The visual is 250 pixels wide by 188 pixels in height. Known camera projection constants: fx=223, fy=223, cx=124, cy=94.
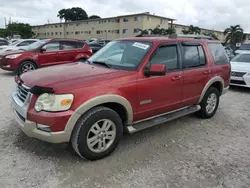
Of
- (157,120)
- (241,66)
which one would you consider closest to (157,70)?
(157,120)

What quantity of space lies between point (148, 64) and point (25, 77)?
1849 millimetres

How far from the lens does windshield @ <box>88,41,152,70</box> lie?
3480 mm

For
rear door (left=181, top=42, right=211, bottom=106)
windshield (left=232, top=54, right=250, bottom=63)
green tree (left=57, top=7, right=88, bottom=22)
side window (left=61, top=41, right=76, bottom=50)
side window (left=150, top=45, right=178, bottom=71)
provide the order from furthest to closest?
green tree (left=57, top=7, right=88, bottom=22)
side window (left=61, top=41, right=76, bottom=50)
windshield (left=232, top=54, right=250, bottom=63)
rear door (left=181, top=42, right=211, bottom=106)
side window (left=150, top=45, right=178, bottom=71)

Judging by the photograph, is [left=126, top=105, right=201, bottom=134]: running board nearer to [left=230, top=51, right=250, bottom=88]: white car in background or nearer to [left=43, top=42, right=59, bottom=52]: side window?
[left=230, top=51, right=250, bottom=88]: white car in background

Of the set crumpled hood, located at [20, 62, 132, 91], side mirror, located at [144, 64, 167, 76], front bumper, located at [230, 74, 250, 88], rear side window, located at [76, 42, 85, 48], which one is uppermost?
rear side window, located at [76, 42, 85, 48]

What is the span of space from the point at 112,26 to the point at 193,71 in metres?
51.0

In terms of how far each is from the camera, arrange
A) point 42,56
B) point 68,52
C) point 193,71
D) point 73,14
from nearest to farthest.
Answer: point 193,71, point 42,56, point 68,52, point 73,14

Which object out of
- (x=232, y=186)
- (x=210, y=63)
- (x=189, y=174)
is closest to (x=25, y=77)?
(x=189, y=174)

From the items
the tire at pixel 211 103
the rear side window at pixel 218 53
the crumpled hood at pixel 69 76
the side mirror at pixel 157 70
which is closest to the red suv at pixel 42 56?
the crumpled hood at pixel 69 76

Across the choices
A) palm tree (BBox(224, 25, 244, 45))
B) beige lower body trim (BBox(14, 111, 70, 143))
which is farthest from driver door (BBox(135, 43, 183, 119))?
palm tree (BBox(224, 25, 244, 45))

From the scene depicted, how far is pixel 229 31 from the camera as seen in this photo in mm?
48438

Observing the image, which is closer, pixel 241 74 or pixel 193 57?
pixel 193 57

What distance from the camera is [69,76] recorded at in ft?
10.1

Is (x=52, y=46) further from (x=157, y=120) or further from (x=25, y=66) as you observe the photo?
(x=157, y=120)
